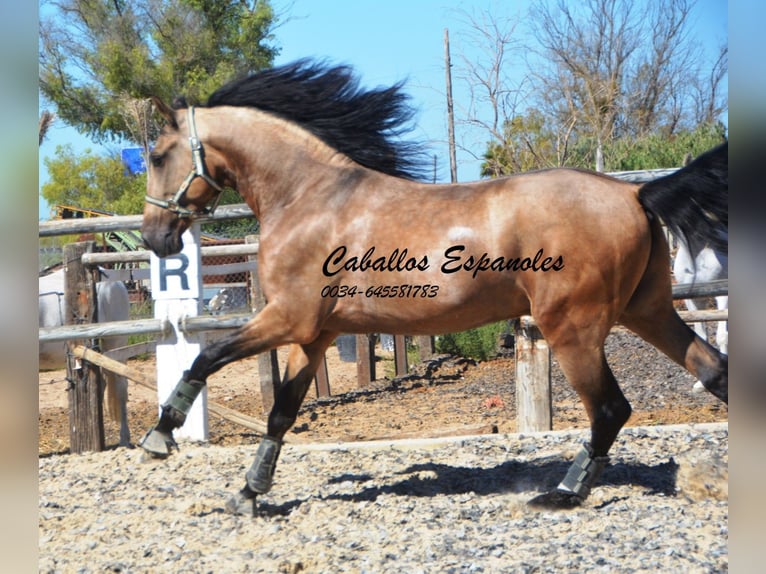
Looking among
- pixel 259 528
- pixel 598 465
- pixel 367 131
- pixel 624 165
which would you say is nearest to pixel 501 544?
pixel 598 465

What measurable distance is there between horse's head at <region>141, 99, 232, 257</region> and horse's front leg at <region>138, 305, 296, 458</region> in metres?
0.83

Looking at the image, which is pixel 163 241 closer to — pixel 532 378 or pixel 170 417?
pixel 170 417

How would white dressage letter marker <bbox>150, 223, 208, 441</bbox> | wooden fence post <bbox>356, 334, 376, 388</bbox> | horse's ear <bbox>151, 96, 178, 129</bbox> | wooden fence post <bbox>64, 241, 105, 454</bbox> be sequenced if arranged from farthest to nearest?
wooden fence post <bbox>356, 334, 376, 388</bbox>, wooden fence post <bbox>64, 241, 105, 454</bbox>, white dressage letter marker <bbox>150, 223, 208, 441</bbox>, horse's ear <bbox>151, 96, 178, 129</bbox>

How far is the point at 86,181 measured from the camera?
3575cm

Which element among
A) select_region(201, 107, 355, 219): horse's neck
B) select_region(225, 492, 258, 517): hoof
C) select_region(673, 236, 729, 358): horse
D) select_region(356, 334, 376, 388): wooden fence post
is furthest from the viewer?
select_region(356, 334, 376, 388): wooden fence post

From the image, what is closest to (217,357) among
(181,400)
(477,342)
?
(181,400)

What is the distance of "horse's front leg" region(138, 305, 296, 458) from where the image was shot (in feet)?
14.0

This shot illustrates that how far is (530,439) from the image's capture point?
5.72 meters

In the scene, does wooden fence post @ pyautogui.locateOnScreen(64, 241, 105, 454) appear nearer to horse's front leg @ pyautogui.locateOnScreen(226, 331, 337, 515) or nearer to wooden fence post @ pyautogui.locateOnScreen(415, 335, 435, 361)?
horse's front leg @ pyautogui.locateOnScreen(226, 331, 337, 515)

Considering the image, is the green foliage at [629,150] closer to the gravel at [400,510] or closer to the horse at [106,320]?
the horse at [106,320]

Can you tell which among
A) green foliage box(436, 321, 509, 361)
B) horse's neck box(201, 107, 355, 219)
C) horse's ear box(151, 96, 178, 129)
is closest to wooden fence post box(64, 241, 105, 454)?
horse's ear box(151, 96, 178, 129)

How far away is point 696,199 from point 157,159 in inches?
116

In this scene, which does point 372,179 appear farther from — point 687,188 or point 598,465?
point 598,465

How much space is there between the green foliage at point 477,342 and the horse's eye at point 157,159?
23.3 feet
